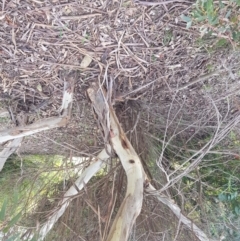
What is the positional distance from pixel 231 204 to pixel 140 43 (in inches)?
23.6

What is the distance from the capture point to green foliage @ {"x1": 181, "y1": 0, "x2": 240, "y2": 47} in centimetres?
64

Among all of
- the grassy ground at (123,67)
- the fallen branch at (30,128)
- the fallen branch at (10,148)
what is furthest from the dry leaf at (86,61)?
the fallen branch at (10,148)

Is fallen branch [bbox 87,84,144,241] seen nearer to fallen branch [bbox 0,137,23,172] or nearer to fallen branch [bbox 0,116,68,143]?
fallen branch [bbox 0,116,68,143]

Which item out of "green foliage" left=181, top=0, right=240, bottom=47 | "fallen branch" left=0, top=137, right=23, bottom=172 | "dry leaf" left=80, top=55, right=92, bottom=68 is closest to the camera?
"green foliage" left=181, top=0, right=240, bottom=47

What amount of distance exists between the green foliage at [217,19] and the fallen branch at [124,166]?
28 cm

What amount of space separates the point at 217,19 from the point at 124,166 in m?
0.39

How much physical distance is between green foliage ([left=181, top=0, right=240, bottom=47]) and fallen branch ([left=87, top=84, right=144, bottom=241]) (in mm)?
280

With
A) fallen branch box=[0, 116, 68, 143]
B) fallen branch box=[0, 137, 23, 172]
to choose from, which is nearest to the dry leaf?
fallen branch box=[0, 116, 68, 143]

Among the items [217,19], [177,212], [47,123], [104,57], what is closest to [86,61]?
[104,57]

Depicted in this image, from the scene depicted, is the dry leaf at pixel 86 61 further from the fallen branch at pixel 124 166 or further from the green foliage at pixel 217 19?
the green foliage at pixel 217 19

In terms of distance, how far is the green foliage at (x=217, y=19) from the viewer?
64 cm

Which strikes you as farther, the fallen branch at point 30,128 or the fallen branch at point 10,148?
the fallen branch at point 10,148

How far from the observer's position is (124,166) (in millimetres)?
820

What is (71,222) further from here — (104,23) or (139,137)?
(104,23)
